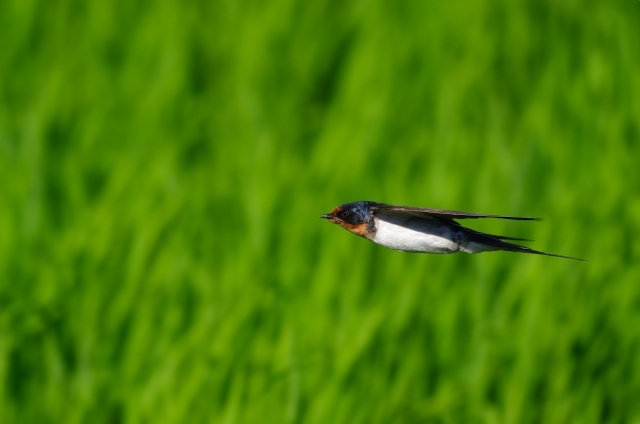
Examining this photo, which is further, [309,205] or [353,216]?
[309,205]

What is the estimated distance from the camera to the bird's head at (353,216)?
79cm

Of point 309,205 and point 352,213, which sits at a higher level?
point 309,205

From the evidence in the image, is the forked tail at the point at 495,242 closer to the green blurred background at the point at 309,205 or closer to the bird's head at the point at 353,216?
the bird's head at the point at 353,216

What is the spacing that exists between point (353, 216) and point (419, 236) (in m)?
0.11

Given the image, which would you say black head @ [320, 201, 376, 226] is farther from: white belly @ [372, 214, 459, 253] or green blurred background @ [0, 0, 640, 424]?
green blurred background @ [0, 0, 640, 424]

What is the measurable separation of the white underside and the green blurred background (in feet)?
6.94

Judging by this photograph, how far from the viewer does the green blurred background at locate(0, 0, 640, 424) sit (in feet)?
9.71

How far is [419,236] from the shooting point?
719 millimetres

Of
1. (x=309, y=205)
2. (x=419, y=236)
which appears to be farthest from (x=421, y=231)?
(x=309, y=205)

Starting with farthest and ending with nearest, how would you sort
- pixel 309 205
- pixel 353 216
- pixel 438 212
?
pixel 309 205 → pixel 353 216 → pixel 438 212

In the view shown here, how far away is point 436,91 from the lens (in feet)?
14.6

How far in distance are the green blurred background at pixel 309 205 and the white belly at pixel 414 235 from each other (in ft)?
6.94

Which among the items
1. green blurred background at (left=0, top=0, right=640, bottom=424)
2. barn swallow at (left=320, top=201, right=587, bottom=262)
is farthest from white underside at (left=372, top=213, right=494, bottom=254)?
green blurred background at (left=0, top=0, right=640, bottom=424)

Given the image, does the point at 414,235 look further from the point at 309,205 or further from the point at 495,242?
the point at 309,205
